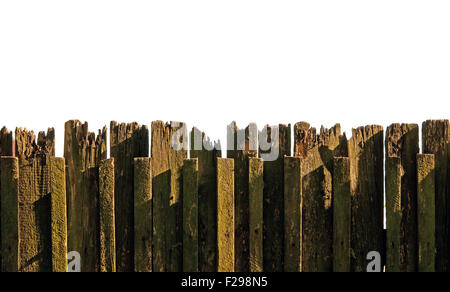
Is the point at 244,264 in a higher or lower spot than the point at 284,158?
lower

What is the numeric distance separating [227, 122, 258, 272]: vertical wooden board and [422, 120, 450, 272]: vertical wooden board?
69.6 inches

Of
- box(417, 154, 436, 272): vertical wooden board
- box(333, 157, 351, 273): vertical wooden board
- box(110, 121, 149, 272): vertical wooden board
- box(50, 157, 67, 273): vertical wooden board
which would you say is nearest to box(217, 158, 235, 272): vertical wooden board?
box(110, 121, 149, 272): vertical wooden board

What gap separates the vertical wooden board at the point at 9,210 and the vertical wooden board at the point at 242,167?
6.99 feet

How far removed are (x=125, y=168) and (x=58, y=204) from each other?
0.74m

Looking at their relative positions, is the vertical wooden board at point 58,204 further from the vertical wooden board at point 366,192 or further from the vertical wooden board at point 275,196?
the vertical wooden board at point 366,192

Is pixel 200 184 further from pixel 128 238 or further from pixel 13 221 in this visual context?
pixel 13 221

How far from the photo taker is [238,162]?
18.0 feet

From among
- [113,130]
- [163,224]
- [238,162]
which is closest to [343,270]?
[238,162]

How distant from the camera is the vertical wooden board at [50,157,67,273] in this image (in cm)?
543

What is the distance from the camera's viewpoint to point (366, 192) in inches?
218

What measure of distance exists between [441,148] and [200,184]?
244 centimetres

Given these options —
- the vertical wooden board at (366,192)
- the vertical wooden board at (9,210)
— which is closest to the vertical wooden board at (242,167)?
the vertical wooden board at (366,192)
